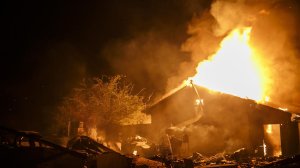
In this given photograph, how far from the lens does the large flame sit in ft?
108

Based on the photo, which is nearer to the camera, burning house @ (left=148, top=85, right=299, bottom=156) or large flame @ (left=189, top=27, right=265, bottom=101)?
burning house @ (left=148, top=85, right=299, bottom=156)

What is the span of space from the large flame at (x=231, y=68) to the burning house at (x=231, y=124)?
4.28 metres

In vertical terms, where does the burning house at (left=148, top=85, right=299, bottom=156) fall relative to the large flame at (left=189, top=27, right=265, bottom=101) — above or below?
below

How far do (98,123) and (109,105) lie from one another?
6.08 ft

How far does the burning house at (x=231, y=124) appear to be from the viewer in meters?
26.2

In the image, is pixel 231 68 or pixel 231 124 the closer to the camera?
pixel 231 124

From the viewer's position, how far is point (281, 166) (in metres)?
14.4

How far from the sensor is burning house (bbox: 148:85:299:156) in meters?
26.2

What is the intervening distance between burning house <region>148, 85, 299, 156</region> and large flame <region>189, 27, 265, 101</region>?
14.1ft

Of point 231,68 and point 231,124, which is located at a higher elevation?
point 231,68

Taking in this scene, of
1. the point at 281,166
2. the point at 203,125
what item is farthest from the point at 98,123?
the point at 281,166

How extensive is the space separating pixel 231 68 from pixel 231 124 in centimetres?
1001

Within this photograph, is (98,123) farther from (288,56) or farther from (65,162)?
(288,56)

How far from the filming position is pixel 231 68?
35344 mm
